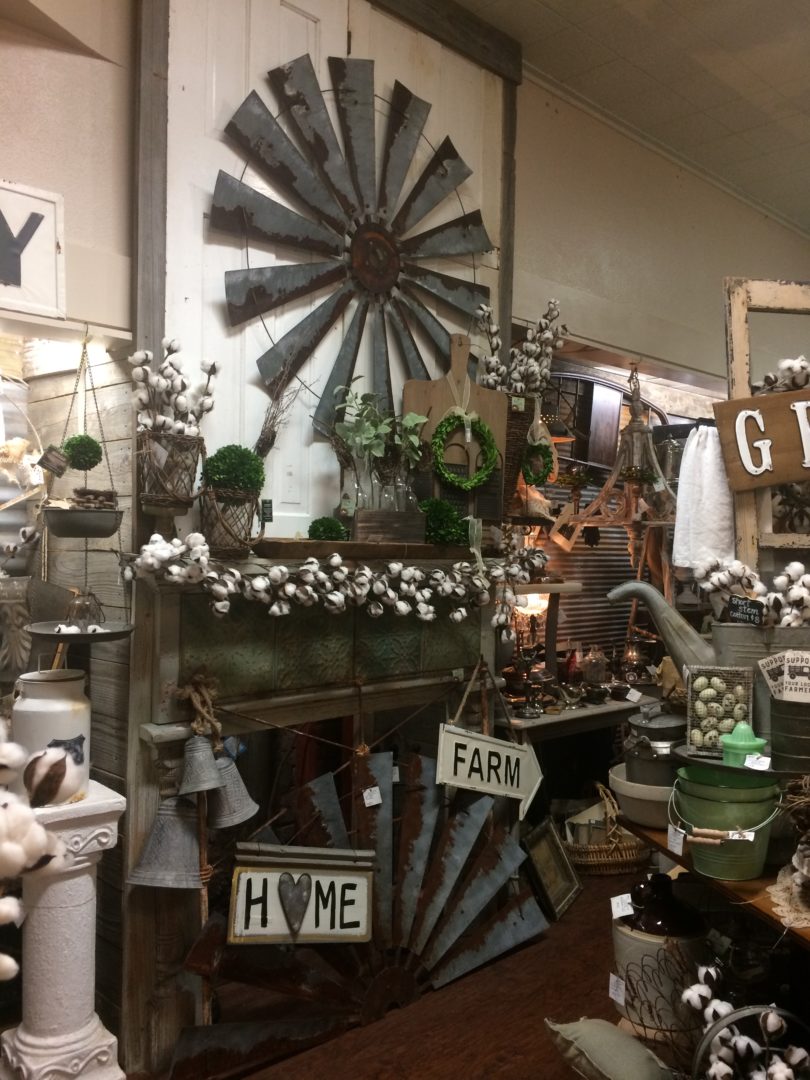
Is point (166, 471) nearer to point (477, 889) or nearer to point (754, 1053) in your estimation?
point (477, 889)

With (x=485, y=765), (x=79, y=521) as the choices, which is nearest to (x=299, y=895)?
(x=485, y=765)

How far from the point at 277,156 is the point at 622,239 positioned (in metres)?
2.40

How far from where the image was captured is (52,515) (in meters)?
2.48

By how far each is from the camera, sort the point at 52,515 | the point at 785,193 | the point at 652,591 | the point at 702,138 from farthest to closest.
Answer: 1. the point at 785,193
2. the point at 702,138
3. the point at 652,591
4. the point at 52,515

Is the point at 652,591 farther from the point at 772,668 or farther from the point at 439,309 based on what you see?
the point at 439,309

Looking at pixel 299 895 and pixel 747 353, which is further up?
pixel 747 353

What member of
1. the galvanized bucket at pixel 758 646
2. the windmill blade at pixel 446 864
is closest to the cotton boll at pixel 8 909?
the galvanized bucket at pixel 758 646

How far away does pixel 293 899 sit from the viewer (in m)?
2.75

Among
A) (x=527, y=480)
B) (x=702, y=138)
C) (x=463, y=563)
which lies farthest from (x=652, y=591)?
(x=702, y=138)

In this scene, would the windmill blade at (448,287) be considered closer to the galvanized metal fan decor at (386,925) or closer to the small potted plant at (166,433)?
the small potted plant at (166,433)

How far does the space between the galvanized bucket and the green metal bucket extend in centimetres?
29

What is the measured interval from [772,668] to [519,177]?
2.88 meters

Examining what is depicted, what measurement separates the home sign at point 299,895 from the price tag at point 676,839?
3.55 ft

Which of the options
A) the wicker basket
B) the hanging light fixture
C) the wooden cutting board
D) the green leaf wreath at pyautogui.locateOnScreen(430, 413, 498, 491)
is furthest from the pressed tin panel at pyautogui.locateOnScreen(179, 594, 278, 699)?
the hanging light fixture
